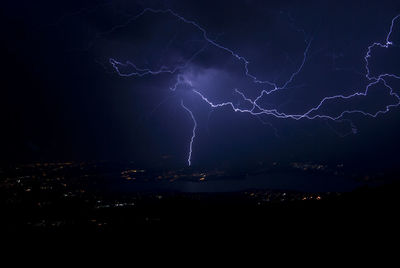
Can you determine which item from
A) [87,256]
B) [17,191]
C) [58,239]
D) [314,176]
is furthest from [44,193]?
[314,176]

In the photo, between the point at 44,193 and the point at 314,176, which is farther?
the point at 314,176

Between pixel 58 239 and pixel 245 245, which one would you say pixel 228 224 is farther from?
pixel 58 239

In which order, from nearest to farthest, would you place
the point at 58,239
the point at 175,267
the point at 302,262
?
the point at 302,262, the point at 175,267, the point at 58,239

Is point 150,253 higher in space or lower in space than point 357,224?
lower

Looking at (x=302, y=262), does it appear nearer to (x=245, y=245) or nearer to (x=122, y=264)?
(x=245, y=245)

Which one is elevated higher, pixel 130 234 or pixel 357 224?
pixel 357 224

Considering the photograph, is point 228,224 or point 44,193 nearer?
point 228,224

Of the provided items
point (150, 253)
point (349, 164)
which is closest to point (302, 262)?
point (150, 253)

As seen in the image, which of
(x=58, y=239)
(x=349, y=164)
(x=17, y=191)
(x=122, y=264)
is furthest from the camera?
(x=349, y=164)

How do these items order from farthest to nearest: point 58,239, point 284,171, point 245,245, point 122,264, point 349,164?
point 349,164 < point 284,171 < point 58,239 < point 245,245 < point 122,264
